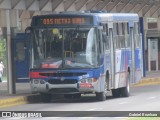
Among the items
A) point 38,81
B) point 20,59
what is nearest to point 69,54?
point 38,81

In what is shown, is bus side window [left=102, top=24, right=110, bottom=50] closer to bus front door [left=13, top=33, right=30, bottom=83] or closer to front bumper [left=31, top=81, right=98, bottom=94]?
front bumper [left=31, top=81, right=98, bottom=94]

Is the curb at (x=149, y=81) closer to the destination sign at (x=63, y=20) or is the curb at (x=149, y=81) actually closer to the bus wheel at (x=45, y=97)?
the bus wheel at (x=45, y=97)

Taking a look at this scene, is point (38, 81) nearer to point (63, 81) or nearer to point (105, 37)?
point (63, 81)

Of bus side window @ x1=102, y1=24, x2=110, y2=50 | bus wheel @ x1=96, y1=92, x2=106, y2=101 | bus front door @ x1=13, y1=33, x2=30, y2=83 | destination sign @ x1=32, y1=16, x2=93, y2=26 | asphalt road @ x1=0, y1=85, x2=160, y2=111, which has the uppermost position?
destination sign @ x1=32, y1=16, x2=93, y2=26

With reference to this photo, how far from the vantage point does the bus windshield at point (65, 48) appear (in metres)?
25.1

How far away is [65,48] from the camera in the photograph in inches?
996

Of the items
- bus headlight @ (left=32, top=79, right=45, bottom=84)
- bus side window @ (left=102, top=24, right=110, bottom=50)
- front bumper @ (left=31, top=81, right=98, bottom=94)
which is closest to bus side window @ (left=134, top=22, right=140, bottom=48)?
bus side window @ (left=102, top=24, right=110, bottom=50)

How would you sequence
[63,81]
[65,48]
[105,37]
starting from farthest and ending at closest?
[105,37] → [65,48] → [63,81]

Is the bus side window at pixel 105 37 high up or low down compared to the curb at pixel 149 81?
up

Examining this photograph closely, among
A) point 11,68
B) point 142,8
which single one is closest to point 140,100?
point 11,68

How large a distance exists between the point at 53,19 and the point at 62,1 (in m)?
7.25

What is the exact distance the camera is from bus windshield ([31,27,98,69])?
25.1m

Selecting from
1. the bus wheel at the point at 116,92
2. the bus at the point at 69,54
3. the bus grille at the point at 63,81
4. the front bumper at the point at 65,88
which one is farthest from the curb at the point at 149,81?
the bus grille at the point at 63,81

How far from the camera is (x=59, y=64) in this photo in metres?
25.2
